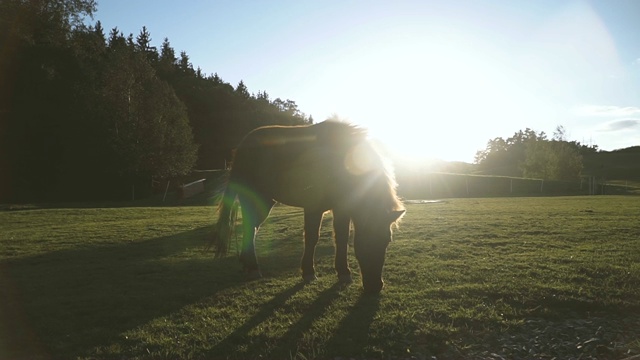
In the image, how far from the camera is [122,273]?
916 cm

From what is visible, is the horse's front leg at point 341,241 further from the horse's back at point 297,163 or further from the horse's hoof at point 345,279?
the horse's back at point 297,163

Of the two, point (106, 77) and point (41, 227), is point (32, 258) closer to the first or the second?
point (41, 227)

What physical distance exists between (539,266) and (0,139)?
1906 inches

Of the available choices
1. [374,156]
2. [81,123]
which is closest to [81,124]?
[81,123]

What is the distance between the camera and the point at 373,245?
6.95m

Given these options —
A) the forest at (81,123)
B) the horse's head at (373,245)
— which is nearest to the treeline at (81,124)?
the forest at (81,123)

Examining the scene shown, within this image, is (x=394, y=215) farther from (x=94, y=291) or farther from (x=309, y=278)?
(x=94, y=291)

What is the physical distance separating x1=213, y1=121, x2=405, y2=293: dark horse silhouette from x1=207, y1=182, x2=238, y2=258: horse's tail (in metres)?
0.02

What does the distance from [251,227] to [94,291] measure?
2.97 metres

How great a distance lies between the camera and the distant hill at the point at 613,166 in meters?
92.3

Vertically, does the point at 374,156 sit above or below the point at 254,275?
above

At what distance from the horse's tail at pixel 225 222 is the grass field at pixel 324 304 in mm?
611

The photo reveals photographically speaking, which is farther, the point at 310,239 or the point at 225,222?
the point at 225,222

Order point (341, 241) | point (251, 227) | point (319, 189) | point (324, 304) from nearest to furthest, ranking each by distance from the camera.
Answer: point (324, 304)
point (341, 241)
point (319, 189)
point (251, 227)
